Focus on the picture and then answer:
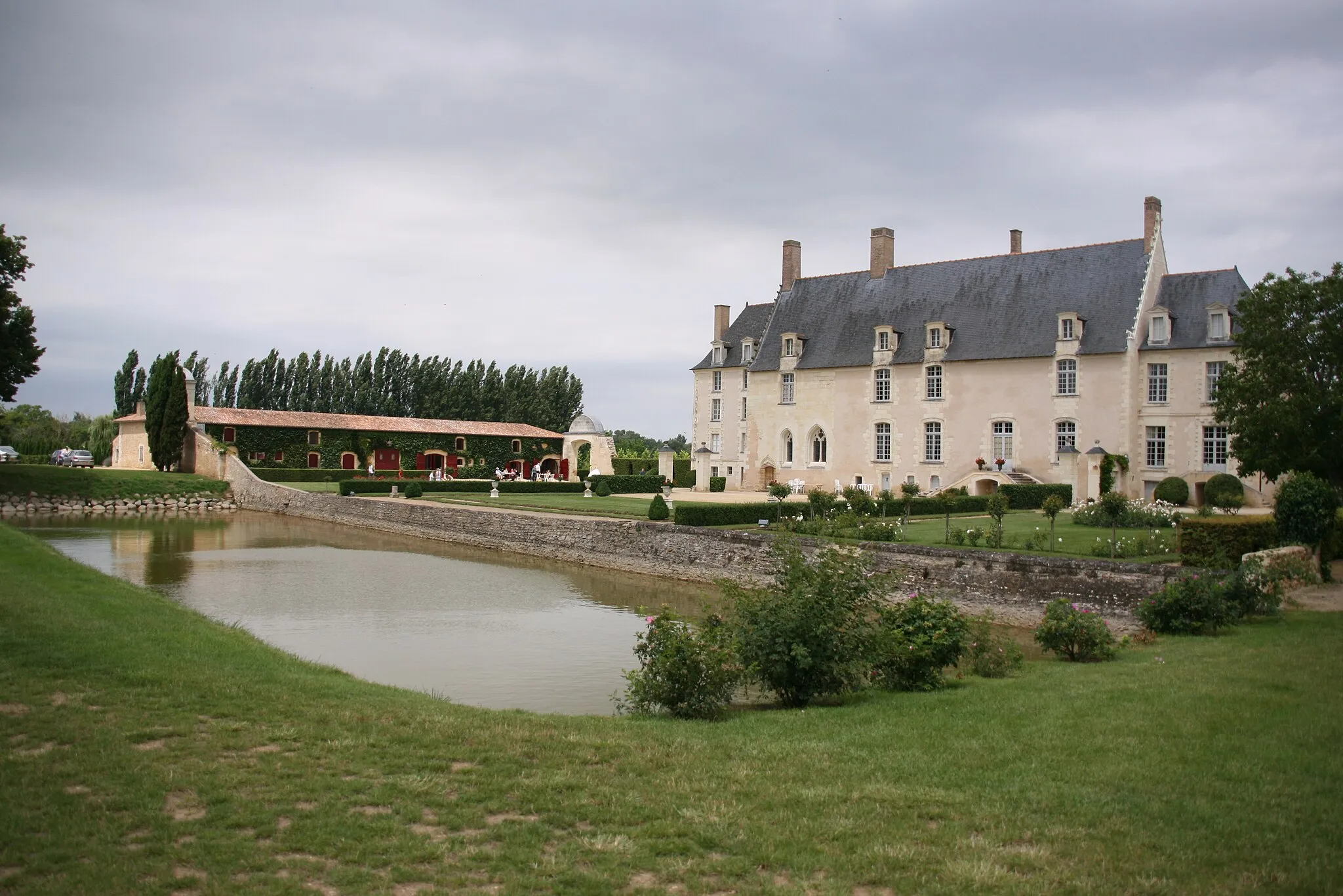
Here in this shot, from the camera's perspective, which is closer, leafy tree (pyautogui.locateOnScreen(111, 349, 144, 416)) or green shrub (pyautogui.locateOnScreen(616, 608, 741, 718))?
green shrub (pyautogui.locateOnScreen(616, 608, 741, 718))

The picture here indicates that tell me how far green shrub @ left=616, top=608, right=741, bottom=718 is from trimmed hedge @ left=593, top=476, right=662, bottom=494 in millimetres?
27338

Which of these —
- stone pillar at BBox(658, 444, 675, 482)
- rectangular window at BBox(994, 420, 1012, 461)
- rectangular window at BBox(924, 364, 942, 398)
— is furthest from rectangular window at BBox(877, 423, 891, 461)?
stone pillar at BBox(658, 444, 675, 482)

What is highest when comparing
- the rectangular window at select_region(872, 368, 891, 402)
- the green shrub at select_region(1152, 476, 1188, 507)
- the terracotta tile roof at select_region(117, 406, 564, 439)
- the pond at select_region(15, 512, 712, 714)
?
the rectangular window at select_region(872, 368, 891, 402)

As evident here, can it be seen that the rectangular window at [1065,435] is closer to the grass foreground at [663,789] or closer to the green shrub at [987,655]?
the green shrub at [987,655]

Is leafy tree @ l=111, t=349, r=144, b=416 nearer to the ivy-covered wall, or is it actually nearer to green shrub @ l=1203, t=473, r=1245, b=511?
the ivy-covered wall

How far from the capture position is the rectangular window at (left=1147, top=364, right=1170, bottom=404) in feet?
95.2

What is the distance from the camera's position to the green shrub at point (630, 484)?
116 ft

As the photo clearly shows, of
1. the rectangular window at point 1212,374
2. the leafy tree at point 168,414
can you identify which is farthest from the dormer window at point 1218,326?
the leafy tree at point 168,414

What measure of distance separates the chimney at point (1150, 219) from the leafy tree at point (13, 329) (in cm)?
3430

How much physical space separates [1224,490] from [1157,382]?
4842 mm

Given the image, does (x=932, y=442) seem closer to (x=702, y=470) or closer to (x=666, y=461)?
(x=702, y=470)

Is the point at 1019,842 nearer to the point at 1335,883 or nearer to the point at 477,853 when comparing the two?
the point at 1335,883

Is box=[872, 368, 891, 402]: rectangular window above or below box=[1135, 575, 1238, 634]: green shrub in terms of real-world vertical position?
above

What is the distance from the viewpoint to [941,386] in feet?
109
